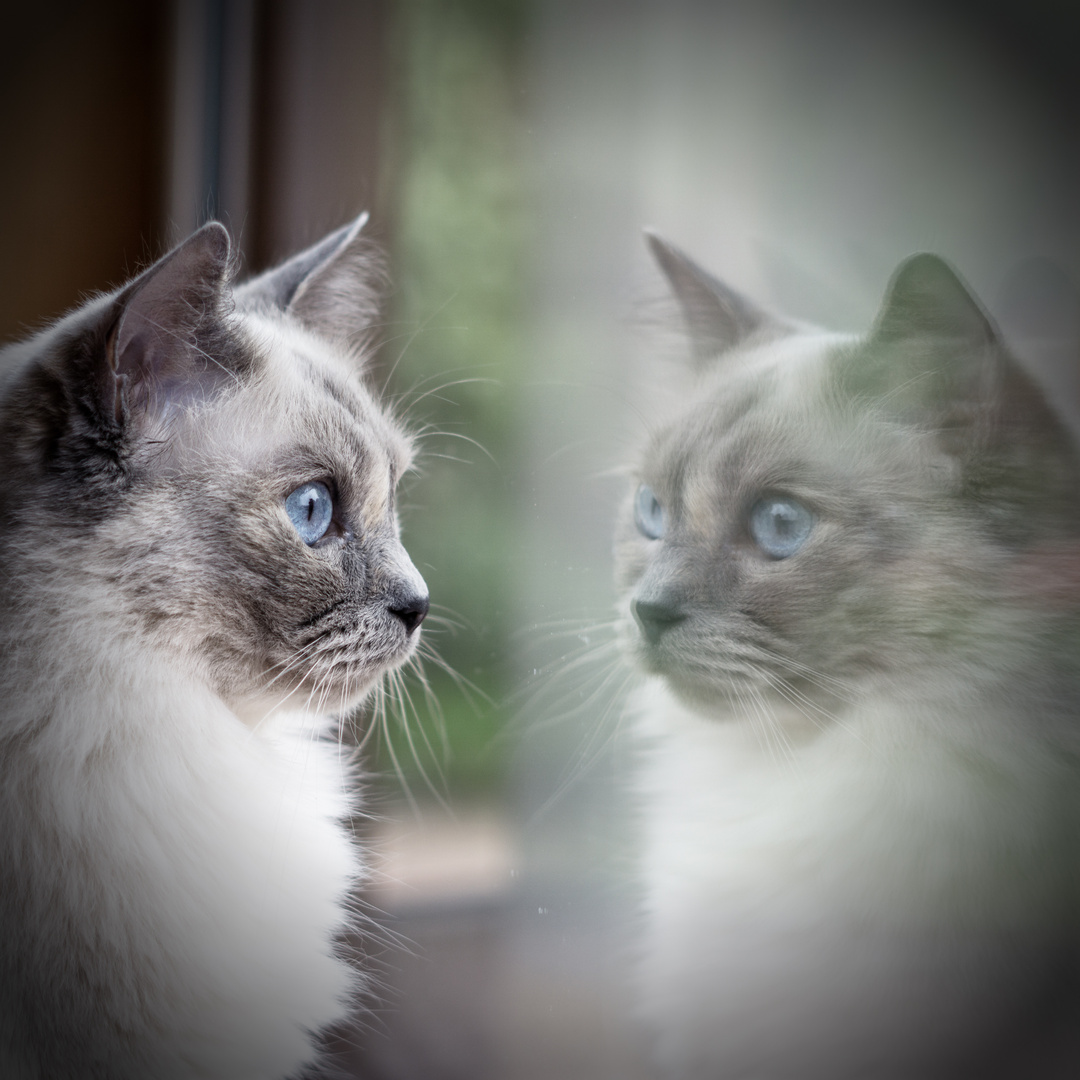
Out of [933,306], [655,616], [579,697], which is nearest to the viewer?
[933,306]

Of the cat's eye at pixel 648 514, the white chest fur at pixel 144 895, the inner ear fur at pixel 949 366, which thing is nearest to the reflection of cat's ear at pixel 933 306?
the inner ear fur at pixel 949 366

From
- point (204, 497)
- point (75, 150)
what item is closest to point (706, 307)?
point (204, 497)

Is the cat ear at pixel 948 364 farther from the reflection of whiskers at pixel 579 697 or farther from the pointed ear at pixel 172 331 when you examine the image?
the pointed ear at pixel 172 331

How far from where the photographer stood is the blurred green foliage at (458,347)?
0.99m

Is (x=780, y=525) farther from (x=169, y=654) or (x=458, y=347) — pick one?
(x=169, y=654)

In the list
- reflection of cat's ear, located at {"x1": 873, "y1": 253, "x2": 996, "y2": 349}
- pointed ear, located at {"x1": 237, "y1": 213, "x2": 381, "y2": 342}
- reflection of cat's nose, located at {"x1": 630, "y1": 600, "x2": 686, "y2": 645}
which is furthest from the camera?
pointed ear, located at {"x1": 237, "y1": 213, "x2": 381, "y2": 342}

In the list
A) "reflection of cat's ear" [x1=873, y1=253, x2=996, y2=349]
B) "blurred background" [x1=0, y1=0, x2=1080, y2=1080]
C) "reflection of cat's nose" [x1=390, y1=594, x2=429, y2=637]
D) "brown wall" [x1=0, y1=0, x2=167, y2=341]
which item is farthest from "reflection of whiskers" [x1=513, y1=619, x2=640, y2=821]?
"brown wall" [x1=0, y1=0, x2=167, y2=341]

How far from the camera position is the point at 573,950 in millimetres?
988

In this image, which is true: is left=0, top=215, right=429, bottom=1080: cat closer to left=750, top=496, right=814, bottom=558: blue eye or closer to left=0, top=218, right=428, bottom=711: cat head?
left=0, top=218, right=428, bottom=711: cat head

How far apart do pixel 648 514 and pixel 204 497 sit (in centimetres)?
42

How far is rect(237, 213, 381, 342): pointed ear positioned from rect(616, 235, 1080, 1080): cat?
34cm

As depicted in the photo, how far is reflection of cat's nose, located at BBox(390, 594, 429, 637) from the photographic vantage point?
0.86 m

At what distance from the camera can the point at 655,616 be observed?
2.75 feet

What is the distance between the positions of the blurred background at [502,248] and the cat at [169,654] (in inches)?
6.5
